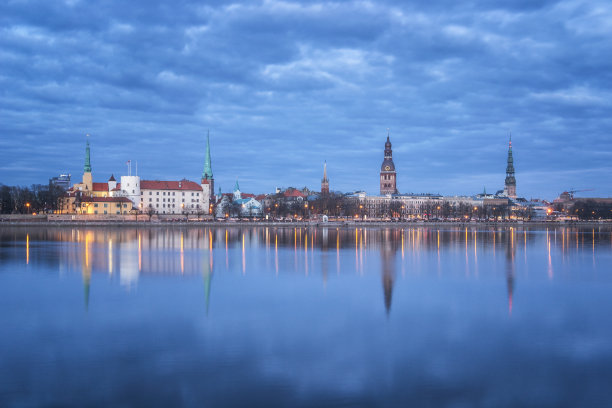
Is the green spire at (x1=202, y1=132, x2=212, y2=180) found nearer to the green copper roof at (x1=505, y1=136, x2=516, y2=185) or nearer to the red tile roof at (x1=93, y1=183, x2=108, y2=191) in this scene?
the red tile roof at (x1=93, y1=183, x2=108, y2=191)

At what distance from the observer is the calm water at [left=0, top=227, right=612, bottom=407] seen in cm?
892

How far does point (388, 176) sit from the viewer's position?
166m

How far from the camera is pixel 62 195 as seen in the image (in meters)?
87.0

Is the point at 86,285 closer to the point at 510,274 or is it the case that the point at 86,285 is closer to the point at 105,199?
the point at 510,274

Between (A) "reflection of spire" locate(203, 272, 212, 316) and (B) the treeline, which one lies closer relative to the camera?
(A) "reflection of spire" locate(203, 272, 212, 316)

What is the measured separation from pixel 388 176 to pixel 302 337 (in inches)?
6111

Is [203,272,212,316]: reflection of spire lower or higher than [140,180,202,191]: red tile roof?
lower

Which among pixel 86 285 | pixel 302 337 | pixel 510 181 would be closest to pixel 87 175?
pixel 86 285

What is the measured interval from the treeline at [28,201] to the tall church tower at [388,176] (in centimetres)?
9908

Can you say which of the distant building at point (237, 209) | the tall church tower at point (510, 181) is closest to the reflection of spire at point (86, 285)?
the distant building at point (237, 209)

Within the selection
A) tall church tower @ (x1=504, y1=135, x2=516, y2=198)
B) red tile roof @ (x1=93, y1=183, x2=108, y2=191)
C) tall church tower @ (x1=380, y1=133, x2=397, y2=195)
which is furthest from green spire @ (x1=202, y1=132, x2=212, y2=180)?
tall church tower @ (x1=504, y1=135, x2=516, y2=198)

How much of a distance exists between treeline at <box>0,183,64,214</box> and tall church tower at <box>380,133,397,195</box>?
99.1m

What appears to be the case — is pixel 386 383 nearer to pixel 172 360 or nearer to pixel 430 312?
pixel 172 360

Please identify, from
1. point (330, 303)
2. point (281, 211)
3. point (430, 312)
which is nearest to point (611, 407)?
point (430, 312)
